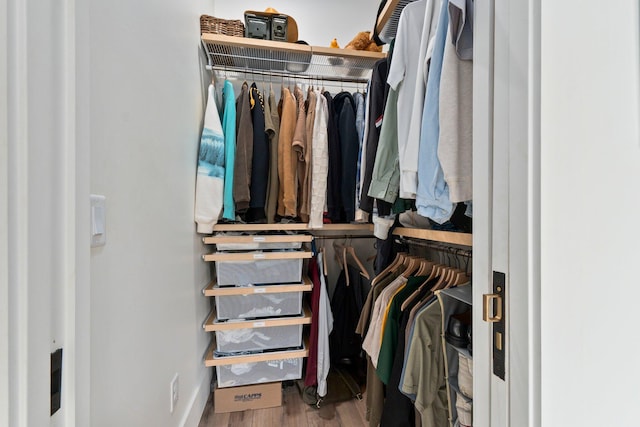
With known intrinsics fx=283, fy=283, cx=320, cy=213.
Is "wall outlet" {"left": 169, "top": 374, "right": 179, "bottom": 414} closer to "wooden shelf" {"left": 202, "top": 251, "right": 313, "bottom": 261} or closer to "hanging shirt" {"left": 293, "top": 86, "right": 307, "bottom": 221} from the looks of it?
"wooden shelf" {"left": 202, "top": 251, "right": 313, "bottom": 261}

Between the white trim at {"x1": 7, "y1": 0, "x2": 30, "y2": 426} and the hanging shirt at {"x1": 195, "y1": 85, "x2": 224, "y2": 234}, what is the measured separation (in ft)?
3.77

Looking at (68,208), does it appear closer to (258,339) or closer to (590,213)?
(590,213)

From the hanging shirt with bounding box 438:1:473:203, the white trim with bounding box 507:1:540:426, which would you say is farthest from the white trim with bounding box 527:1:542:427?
the hanging shirt with bounding box 438:1:473:203

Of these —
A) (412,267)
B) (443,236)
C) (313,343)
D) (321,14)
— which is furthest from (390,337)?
(321,14)

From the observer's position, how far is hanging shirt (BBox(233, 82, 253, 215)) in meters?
1.48

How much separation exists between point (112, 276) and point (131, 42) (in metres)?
0.63

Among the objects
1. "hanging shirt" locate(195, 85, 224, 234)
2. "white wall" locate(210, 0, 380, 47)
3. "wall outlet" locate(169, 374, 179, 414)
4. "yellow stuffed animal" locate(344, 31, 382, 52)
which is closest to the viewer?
"wall outlet" locate(169, 374, 179, 414)

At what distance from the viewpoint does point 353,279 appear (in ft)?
6.05

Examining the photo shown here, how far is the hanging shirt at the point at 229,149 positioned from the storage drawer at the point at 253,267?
0.22 m

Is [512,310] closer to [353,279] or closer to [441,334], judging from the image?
[441,334]

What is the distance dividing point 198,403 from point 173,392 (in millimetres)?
429

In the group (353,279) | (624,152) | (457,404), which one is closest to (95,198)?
(624,152)

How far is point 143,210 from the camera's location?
860 mm

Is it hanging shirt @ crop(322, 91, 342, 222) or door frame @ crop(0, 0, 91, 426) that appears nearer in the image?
door frame @ crop(0, 0, 91, 426)
